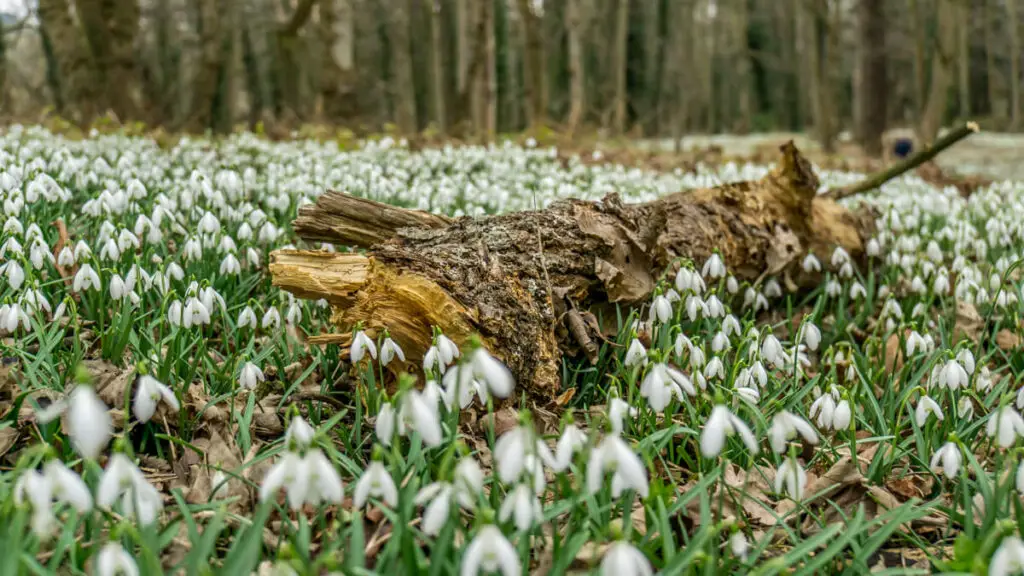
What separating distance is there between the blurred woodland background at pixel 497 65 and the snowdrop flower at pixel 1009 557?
10.4m

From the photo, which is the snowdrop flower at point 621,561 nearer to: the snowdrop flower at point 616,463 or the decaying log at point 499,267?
the snowdrop flower at point 616,463

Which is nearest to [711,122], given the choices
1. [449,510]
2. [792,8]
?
[792,8]

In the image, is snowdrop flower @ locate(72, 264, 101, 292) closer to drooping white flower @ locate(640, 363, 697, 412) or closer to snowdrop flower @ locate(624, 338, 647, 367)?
snowdrop flower @ locate(624, 338, 647, 367)

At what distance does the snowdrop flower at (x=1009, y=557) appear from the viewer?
139cm

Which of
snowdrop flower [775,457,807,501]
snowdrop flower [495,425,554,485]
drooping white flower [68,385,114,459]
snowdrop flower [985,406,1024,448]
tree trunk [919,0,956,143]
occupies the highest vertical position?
tree trunk [919,0,956,143]

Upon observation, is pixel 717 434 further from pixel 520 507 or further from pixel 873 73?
pixel 873 73

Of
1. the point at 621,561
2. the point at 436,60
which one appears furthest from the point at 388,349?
the point at 436,60

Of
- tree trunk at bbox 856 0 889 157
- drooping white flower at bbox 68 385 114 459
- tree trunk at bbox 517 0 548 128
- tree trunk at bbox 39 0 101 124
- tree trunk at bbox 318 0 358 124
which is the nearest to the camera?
drooping white flower at bbox 68 385 114 459

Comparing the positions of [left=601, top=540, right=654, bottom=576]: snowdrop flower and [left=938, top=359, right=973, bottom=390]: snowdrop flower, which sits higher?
[left=601, top=540, right=654, bottom=576]: snowdrop flower

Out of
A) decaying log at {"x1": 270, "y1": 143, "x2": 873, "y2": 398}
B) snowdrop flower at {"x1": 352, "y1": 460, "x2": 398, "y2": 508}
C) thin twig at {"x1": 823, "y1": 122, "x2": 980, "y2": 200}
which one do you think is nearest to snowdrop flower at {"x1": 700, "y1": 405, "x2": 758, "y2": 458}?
snowdrop flower at {"x1": 352, "y1": 460, "x2": 398, "y2": 508}

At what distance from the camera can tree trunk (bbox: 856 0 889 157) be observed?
1595 centimetres

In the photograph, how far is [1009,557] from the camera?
139 centimetres

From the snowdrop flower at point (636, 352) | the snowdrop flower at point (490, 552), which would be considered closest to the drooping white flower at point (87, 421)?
the snowdrop flower at point (490, 552)

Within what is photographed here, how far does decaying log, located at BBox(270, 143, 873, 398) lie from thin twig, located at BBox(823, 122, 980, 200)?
6.78 feet
